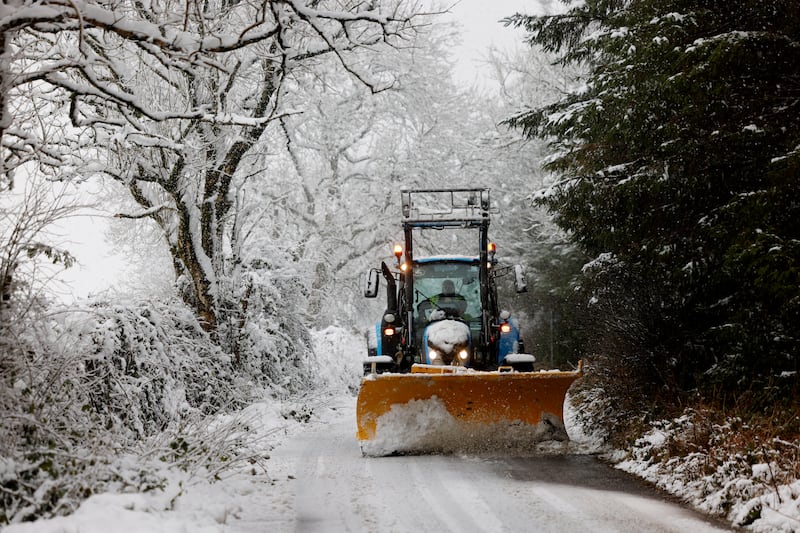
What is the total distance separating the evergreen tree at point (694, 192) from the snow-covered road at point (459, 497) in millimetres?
1773

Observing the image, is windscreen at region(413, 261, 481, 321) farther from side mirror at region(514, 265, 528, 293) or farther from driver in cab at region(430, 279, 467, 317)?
side mirror at region(514, 265, 528, 293)

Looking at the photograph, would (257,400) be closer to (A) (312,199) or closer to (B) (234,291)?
(B) (234,291)

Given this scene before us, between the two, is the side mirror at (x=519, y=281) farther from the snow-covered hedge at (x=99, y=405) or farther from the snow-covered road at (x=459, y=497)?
the snow-covered hedge at (x=99, y=405)

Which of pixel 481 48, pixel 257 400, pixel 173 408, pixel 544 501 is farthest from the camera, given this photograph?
pixel 481 48

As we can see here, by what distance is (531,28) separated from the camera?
41.5 ft

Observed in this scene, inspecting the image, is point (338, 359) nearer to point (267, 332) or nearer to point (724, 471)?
point (267, 332)

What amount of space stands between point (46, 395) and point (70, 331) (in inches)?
43.2

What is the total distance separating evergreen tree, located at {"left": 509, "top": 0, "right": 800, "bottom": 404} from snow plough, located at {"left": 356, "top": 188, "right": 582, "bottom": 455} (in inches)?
45.4

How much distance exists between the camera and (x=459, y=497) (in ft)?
20.1

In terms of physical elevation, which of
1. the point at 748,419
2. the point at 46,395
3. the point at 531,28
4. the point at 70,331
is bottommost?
the point at 748,419

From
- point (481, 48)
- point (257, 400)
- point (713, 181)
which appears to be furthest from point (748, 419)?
point (481, 48)

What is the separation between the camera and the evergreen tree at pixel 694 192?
7.28 meters

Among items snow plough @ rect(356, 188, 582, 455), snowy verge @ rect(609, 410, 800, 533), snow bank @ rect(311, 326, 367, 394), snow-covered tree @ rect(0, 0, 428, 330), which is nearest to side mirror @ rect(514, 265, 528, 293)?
snow plough @ rect(356, 188, 582, 455)

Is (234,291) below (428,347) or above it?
above
